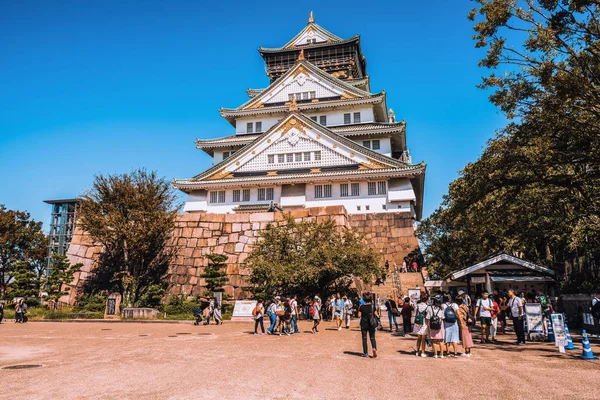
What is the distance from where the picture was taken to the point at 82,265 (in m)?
25.8

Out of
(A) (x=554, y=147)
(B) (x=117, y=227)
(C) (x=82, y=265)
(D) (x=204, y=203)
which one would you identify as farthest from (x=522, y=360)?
(D) (x=204, y=203)

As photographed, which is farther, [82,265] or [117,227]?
[82,265]

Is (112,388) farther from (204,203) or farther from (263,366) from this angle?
(204,203)

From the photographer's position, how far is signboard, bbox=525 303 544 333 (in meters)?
13.5

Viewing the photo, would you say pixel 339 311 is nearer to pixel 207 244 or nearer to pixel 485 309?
pixel 485 309

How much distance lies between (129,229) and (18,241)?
91.5ft

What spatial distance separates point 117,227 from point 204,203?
16.8 meters

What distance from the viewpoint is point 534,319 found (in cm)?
1359

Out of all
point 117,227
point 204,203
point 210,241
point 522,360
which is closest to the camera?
point 522,360

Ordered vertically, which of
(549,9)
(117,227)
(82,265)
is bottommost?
(82,265)

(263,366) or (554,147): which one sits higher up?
(554,147)

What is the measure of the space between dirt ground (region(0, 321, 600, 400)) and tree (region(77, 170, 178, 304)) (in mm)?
10633

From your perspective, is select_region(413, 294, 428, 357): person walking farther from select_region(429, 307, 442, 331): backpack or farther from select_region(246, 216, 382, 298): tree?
select_region(246, 216, 382, 298): tree

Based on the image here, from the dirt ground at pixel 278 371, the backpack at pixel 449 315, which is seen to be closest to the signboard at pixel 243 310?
the dirt ground at pixel 278 371
